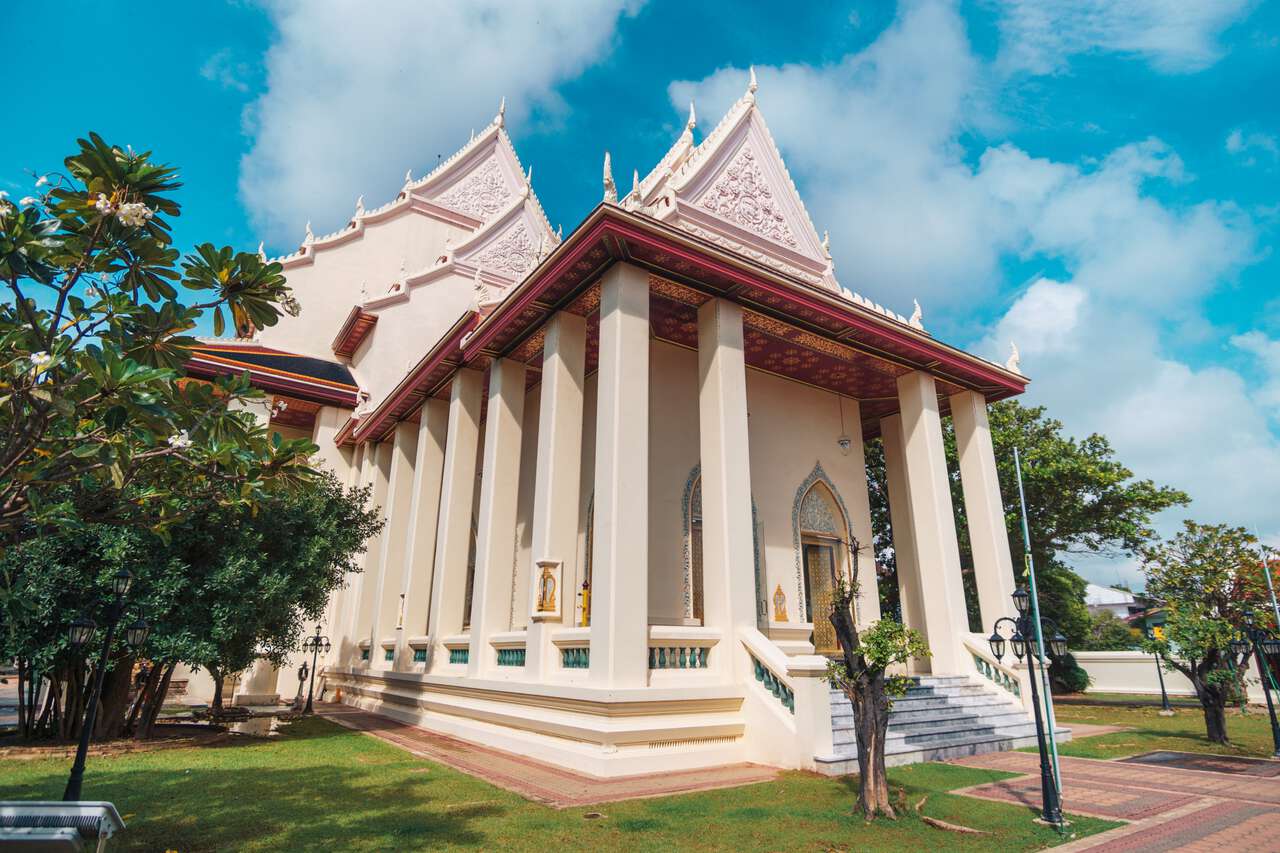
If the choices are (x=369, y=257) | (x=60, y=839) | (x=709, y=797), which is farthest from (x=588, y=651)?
(x=369, y=257)

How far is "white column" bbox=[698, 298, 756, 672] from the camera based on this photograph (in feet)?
27.0

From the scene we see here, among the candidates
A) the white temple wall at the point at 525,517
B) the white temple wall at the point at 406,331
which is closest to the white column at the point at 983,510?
the white temple wall at the point at 525,517

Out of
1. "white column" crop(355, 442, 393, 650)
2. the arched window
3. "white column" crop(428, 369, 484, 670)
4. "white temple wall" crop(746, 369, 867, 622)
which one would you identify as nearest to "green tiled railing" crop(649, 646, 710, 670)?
the arched window

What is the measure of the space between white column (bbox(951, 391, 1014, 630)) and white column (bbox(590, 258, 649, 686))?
6.55 metres

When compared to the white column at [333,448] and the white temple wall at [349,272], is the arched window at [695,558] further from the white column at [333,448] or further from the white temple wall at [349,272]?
the white temple wall at [349,272]

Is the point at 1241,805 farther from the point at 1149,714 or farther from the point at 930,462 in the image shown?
the point at 1149,714

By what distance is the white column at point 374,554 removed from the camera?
15.4m

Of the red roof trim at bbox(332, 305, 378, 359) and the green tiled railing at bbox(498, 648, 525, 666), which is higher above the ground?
the red roof trim at bbox(332, 305, 378, 359)

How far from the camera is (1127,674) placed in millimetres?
20500

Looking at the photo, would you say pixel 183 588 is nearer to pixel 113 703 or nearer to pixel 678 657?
pixel 113 703

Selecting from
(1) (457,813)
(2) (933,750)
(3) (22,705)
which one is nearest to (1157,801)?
(2) (933,750)

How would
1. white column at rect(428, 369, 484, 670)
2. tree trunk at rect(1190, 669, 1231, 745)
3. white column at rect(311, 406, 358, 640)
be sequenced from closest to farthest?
tree trunk at rect(1190, 669, 1231, 745), white column at rect(428, 369, 484, 670), white column at rect(311, 406, 358, 640)

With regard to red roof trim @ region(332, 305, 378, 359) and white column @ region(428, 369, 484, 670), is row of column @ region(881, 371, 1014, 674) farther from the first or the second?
red roof trim @ region(332, 305, 378, 359)

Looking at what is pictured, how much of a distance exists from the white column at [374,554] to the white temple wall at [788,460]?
7875mm
